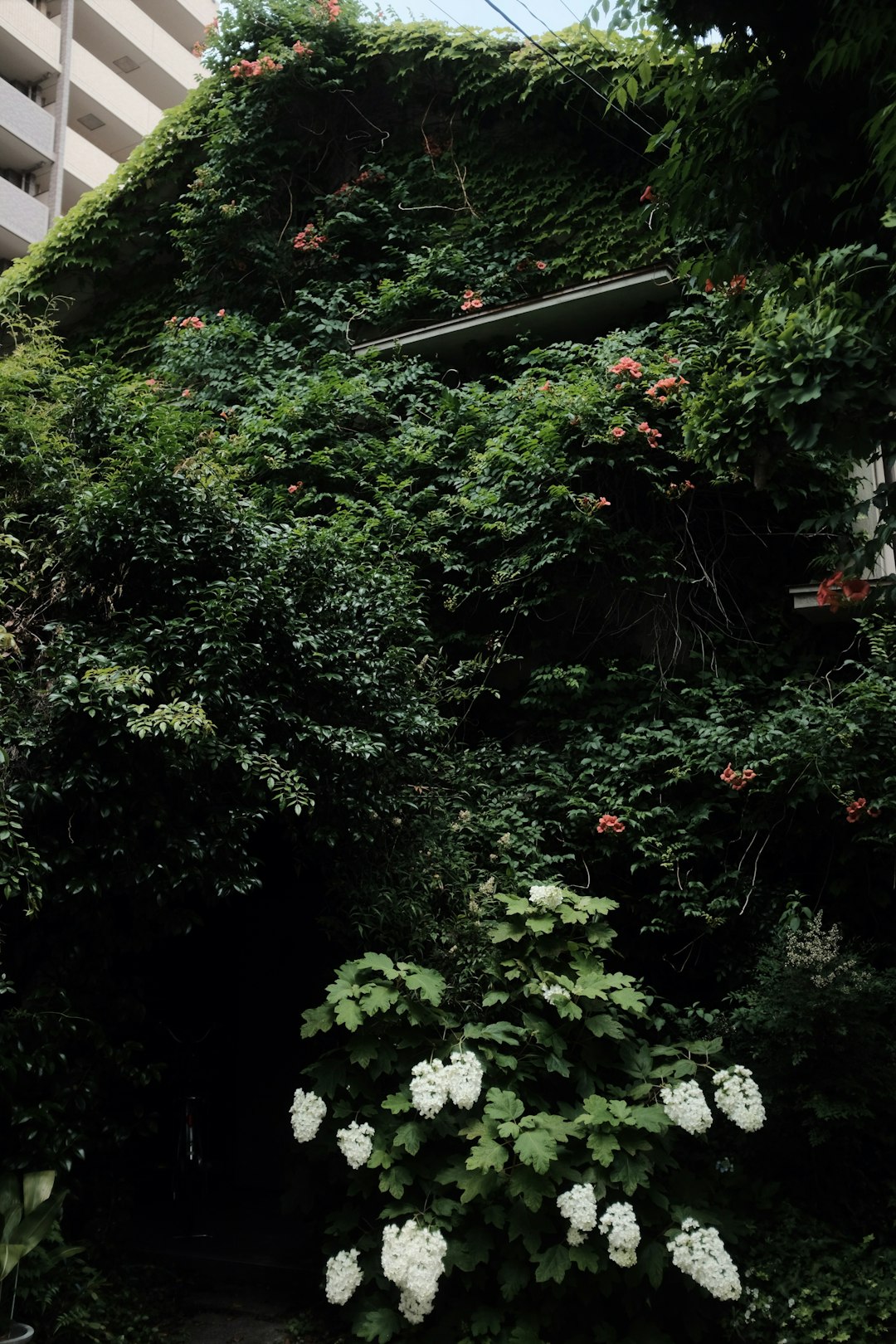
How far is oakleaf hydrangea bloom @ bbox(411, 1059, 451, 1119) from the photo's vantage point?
200 inches

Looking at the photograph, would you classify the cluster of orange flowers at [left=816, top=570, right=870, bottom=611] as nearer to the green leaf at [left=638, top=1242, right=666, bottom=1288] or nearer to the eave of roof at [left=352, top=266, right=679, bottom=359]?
the green leaf at [left=638, top=1242, right=666, bottom=1288]

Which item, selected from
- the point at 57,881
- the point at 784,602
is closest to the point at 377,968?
the point at 57,881

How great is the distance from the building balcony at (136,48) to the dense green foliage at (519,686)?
2002 cm

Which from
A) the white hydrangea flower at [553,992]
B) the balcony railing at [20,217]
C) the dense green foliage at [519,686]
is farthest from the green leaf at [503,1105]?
the balcony railing at [20,217]

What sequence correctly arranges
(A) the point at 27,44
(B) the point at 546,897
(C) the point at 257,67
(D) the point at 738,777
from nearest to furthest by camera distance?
(B) the point at 546,897
(D) the point at 738,777
(C) the point at 257,67
(A) the point at 27,44

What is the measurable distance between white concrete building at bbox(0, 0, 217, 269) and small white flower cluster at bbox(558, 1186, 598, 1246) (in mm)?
23204

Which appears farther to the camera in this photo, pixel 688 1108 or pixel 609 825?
pixel 609 825

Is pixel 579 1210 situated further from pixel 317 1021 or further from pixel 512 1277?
pixel 317 1021

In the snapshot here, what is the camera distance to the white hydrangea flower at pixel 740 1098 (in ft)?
17.4

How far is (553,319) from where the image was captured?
9.60 m

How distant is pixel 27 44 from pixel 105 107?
102 inches

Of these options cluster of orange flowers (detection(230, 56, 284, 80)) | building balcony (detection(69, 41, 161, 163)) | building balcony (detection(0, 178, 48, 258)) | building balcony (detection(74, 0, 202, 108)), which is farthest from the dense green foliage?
building balcony (detection(74, 0, 202, 108))

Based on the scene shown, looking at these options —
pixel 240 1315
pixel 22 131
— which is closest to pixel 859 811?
pixel 240 1315

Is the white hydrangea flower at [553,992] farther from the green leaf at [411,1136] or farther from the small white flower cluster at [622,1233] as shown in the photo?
the small white flower cluster at [622,1233]
